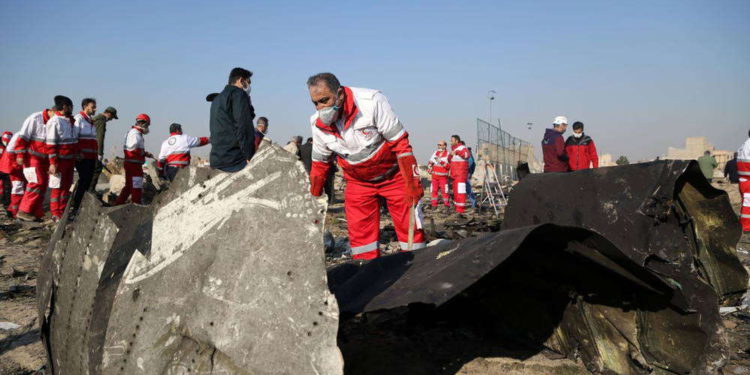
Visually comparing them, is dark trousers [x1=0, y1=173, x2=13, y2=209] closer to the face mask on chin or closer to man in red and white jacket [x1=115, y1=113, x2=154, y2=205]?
man in red and white jacket [x1=115, y1=113, x2=154, y2=205]

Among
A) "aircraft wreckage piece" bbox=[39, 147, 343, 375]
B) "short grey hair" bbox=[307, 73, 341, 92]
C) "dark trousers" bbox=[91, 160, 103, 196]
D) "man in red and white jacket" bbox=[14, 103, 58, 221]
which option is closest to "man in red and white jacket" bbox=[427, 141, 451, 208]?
"dark trousers" bbox=[91, 160, 103, 196]

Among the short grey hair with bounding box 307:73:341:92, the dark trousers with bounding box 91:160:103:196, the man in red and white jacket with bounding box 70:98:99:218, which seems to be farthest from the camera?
the man in red and white jacket with bounding box 70:98:99:218

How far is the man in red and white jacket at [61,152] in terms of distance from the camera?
7.25 meters

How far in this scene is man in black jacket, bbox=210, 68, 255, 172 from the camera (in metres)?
4.66

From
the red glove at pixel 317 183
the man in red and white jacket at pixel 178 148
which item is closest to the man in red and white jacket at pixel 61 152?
the man in red and white jacket at pixel 178 148

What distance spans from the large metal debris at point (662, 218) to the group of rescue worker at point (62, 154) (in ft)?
21.9

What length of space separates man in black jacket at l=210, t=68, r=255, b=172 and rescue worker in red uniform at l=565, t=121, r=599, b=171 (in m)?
5.82

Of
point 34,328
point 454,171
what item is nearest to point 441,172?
point 454,171

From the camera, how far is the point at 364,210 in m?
3.65

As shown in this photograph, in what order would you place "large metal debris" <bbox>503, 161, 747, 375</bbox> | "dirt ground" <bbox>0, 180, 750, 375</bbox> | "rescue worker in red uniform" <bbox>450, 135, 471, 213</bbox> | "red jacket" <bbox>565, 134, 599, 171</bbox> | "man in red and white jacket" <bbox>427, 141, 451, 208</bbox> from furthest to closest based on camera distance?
1. "man in red and white jacket" <bbox>427, 141, 451, 208</bbox>
2. "rescue worker in red uniform" <bbox>450, 135, 471, 213</bbox>
3. "red jacket" <bbox>565, 134, 599, 171</bbox>
4. "dirt ground" <bbox>0, 180, 750, 375</bbox>
5. "large metal debris" <bbox>503, 161, 747, 375</bbox>

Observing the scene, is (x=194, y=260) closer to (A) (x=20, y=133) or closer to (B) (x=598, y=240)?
(B) (x=598, y=240)

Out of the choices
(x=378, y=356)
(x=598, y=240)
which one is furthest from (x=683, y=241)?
(x=378, y=356)

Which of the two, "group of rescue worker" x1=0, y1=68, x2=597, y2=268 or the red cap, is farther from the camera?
the red cap

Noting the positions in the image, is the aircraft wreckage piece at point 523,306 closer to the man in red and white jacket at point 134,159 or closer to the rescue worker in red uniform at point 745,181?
the rescue worker in red uniform at point 745,181
